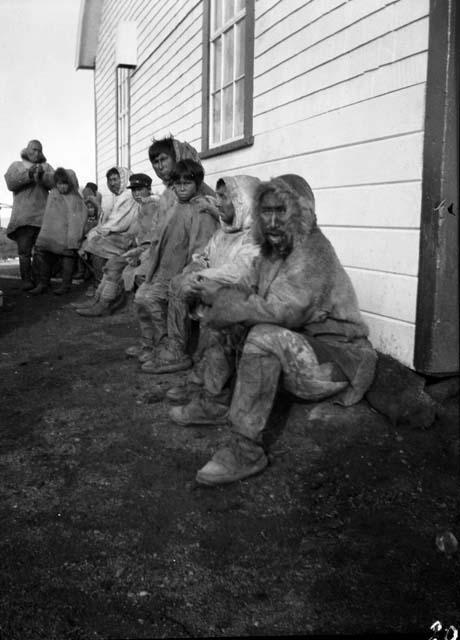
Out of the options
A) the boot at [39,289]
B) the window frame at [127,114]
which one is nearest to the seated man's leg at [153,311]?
the boot at [39,289]

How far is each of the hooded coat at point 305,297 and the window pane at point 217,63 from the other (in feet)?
13.4

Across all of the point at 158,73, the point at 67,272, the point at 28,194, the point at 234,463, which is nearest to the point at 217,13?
the point at 158,73

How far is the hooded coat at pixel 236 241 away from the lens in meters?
3.89

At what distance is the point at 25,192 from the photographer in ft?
28.9

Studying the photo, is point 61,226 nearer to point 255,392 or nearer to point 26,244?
point 26,244

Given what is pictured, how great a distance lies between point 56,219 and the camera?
8.44m

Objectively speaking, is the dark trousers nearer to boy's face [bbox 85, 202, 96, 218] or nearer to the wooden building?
boy's face [bbox 85, 202, 96, 218]

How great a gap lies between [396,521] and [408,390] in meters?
1.07

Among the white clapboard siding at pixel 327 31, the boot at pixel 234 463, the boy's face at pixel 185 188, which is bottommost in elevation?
the boot at pixel 234 463

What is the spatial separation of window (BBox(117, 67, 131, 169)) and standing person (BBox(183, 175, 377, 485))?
8476 millimetres

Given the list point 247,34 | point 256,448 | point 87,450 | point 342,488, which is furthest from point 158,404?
point 247,34

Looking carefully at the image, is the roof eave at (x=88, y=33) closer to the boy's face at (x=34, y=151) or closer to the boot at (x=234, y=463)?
the boy's face at (x=34, y=151)

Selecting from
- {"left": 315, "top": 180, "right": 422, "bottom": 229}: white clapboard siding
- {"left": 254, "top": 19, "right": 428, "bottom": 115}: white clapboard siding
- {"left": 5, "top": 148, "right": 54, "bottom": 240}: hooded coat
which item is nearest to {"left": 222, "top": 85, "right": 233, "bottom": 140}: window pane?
{"left": 254, "top": 19, "right": 428, "bottom": 115}: white clapboard siding

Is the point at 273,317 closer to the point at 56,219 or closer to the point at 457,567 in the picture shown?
the point at 457,567
